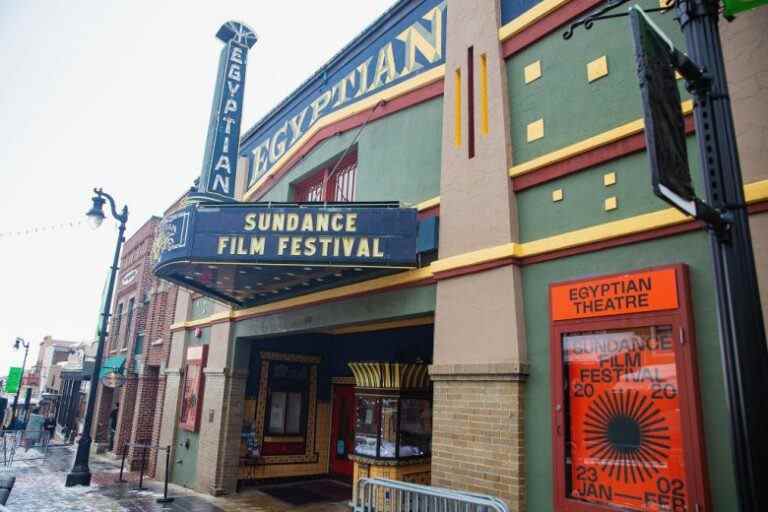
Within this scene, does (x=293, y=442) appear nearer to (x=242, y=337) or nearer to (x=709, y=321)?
(x=242, y=337)

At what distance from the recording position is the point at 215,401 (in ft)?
43.1

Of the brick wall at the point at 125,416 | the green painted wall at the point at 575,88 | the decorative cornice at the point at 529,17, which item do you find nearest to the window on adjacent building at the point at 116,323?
the brick wall at the point at 125,416

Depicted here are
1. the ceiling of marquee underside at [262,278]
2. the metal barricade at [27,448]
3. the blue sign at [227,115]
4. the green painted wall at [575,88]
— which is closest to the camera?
the green painted wall at [575,88]

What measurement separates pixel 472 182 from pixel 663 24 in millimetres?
2791

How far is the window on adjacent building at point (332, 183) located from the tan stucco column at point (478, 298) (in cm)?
329

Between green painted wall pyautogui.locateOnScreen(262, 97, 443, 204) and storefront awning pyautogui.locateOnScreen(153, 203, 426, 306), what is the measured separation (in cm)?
73

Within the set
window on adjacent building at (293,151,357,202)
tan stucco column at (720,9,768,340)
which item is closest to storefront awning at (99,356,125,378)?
window on adjacent building at (293,151,357,202)

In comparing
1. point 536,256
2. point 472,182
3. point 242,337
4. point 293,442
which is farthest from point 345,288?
point 293,442

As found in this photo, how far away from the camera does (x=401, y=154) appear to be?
9.14 metres

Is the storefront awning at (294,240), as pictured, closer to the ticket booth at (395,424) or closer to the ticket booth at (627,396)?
the ticket booth at (395,424)

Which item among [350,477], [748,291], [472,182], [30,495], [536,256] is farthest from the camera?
[350,477]

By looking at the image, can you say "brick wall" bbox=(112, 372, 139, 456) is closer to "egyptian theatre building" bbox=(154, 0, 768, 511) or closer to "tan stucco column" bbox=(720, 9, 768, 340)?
"egyptian theatre building" bbox=(154, 0, 768, 511)

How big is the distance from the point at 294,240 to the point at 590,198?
168 inches

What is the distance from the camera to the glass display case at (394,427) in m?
9.78
